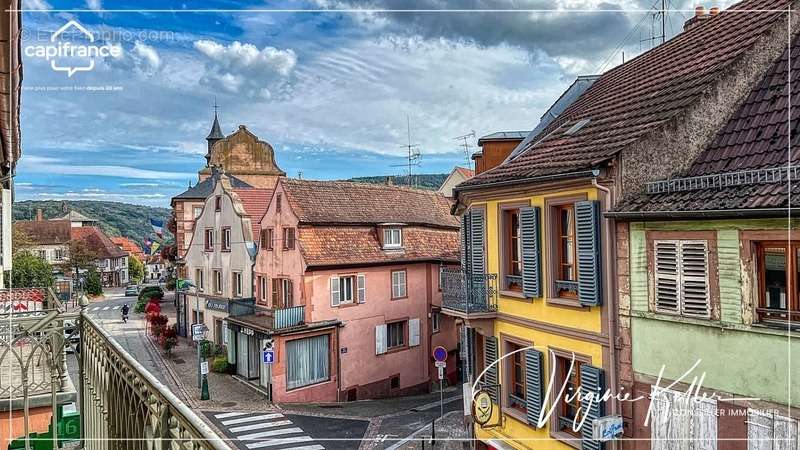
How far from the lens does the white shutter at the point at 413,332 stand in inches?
947

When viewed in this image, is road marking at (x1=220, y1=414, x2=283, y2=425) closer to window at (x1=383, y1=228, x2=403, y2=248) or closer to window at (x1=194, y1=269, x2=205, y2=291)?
window at (x1=383, y1=228, x2=403, y2=248)

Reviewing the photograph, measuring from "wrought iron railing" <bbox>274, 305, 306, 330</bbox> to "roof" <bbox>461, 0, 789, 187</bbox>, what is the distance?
10.4m

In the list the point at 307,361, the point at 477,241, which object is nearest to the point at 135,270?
the point at 307,361

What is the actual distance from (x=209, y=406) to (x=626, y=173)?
16.3 metres

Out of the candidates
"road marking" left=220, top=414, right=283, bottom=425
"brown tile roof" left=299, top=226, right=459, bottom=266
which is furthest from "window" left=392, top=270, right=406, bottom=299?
"road marking" left=220, top=414, right=283, bottom=425

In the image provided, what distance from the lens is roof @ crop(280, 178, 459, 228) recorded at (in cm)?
2233

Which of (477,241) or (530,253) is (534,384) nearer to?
(530,253)

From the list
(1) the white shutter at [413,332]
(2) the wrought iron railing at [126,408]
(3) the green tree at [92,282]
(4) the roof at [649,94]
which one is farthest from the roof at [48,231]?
(2) the wrought iron railing at [126,408]

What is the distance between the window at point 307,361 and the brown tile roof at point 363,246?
9.34 ft

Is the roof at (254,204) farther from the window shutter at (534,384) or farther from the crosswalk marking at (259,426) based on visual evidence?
the window shutter at (534,384)

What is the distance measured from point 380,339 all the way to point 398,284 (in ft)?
7.69

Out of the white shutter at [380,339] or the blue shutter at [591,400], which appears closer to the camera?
the blue shutter at [591,400]

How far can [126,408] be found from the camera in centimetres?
334

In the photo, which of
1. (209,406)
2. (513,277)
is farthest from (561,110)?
(209,406)
